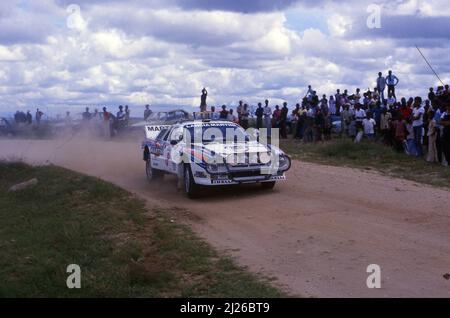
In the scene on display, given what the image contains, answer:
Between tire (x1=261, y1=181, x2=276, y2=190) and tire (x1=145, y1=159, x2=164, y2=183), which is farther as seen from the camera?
tire (x1=145, y1=159, x2=164, y2=183)

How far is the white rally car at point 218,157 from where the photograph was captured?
12023 mm

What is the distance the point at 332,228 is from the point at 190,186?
3959mm

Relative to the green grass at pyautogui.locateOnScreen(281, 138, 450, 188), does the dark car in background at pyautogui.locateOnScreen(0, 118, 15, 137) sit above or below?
above

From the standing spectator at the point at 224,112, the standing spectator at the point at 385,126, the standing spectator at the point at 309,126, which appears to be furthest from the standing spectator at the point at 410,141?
the standing spectator at the point at 224,112

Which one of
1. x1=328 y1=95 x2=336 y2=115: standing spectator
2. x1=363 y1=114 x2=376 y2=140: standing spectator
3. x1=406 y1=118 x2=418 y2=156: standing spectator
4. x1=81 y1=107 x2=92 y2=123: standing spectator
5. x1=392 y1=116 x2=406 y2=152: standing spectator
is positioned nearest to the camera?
x1=406 y1=118 x2=418 y2=156: standing spectator

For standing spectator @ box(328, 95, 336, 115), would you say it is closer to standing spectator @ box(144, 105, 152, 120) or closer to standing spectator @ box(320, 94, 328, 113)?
standing spectator @ box(320, 94, 328, 113)

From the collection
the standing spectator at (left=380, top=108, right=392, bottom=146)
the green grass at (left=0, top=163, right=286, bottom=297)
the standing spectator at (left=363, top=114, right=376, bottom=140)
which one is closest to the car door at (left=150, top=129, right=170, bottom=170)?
the green grass at (left=0, top=163, right=286, bottom=297)

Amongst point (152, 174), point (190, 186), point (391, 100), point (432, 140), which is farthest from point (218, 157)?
point (391, 100)

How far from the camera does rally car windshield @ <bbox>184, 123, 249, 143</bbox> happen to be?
13.2 meters

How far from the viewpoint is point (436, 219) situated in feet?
31.7

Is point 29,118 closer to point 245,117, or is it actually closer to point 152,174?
point 245,117

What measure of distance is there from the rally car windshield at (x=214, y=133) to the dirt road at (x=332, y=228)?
1.10m

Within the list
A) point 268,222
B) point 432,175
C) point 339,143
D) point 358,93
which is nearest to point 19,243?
point 268,222
